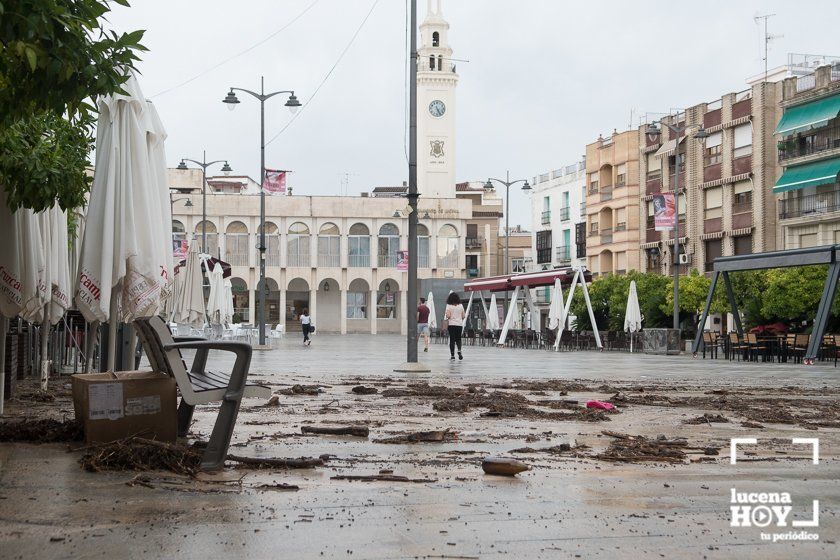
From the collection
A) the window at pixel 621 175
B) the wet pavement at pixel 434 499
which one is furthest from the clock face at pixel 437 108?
the wet pavement at pixel 434 499

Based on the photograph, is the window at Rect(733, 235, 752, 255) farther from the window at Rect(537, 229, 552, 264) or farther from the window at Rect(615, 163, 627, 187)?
the window at Rect(537, 229, 552, 264)

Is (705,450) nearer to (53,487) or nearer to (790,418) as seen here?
(790,418)

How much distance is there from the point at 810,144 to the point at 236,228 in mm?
46465

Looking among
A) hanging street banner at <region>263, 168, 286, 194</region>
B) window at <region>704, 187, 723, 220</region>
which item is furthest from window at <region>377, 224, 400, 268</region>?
hanging street banner at <region>263, 168, 286, 194</region>

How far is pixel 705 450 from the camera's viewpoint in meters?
7.56

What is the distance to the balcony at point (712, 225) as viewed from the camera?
60.4 m

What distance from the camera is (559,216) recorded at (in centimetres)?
8344

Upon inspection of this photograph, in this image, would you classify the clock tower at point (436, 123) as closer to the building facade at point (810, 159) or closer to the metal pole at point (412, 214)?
the building facade at point (810, 159)

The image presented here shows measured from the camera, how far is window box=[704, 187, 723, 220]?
60531mm

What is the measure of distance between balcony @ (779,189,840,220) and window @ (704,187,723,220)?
4677mm

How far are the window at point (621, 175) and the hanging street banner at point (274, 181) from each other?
35.4 meters

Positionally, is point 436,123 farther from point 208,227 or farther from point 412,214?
point 412,214

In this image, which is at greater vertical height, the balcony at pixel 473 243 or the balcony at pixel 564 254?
the balcony at pixel 473 243

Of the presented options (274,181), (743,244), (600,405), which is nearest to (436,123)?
(743,244)
